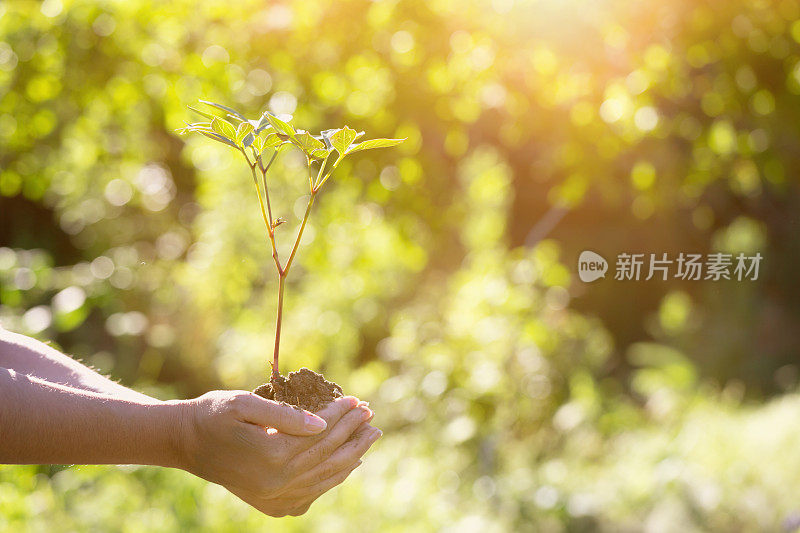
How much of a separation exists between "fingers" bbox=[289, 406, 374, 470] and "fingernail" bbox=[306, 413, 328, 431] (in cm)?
4

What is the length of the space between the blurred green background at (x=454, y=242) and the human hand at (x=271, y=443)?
38.5 inches

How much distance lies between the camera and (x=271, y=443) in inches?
34.7

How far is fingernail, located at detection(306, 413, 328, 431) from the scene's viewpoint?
2.87 feet

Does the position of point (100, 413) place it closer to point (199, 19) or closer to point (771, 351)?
point (199, 19)

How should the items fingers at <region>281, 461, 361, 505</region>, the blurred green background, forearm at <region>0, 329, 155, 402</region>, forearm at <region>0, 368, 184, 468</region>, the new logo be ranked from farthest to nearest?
the new logo
the blurred green background
forearm at <region>0, 329, 155, 402</region>
fingers at <region>281, 461, 361, 505</region>
forearm at <region>0, 368, 184, 468</region>

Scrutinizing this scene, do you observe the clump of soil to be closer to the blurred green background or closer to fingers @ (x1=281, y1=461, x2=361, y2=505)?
fingers @ (x1=281, y1=461, x2=361, y2=505)

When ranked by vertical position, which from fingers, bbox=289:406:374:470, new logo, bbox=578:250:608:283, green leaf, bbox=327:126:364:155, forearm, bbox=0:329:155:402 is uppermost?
green leaf, bbox=327:126:364:155

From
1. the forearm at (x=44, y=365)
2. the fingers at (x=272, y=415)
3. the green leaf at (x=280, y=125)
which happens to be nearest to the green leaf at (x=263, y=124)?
the green leaf at (x=280, y=125)

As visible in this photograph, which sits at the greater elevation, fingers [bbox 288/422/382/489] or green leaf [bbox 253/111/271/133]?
green leaf [bbox 253/111/271/133]

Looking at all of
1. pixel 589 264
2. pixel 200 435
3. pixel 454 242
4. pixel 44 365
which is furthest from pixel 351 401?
pixel 454 242

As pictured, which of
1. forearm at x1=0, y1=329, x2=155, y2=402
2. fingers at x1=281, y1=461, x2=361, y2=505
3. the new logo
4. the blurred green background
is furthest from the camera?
the new logo

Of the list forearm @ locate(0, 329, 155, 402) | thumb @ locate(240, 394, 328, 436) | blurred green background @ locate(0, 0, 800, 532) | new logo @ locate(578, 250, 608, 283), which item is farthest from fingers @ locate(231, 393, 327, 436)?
new logo @ locate(578, 250, 608, 283)

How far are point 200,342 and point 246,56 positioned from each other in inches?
122

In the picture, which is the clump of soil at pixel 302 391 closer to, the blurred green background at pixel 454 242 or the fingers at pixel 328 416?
the fingers at pixel 328 416
